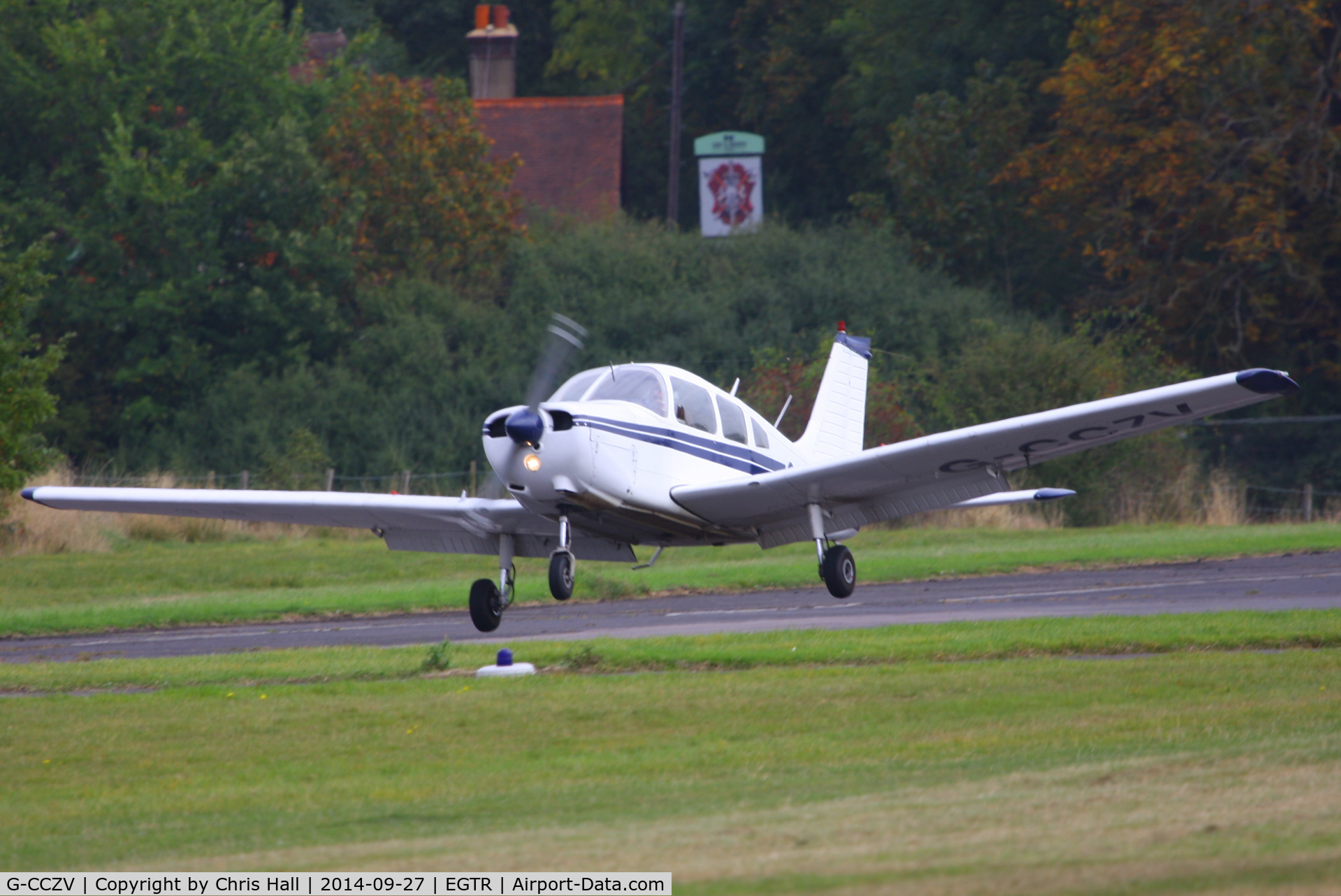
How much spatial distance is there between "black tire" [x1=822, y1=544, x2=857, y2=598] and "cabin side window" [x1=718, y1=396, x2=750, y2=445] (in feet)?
4.99

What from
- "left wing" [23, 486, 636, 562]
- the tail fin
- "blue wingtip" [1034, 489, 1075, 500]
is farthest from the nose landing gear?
"blue wingtip" [1034, 489, 1075, 500]

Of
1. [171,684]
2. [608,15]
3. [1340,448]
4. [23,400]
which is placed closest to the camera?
[171,684]

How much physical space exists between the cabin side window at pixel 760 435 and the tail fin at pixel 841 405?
1735mm

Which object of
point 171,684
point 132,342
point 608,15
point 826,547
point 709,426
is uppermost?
point 608,15

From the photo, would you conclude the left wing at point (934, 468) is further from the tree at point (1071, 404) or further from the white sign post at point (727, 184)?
the white sign post at point (727, 184)

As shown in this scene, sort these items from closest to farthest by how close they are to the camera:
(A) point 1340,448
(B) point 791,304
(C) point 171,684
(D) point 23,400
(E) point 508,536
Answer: (C) point 171,684
(E) point 508,536
(D) point 23,400
(A) point 1340,448
(B) point 791,304

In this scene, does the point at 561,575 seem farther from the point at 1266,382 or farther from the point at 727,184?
the point at 727,184

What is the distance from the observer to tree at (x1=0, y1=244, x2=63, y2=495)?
2427 cm

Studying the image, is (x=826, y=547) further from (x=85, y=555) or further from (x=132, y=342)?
(x=132, y=342)

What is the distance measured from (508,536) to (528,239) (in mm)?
32575

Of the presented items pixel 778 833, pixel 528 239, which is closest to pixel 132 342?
pixel 528 239

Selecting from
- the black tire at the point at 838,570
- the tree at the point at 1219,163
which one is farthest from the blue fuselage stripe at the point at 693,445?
the tree at the point at 1219,163

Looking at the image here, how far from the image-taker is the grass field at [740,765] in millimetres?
7008

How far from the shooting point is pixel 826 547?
1491 centimetres
